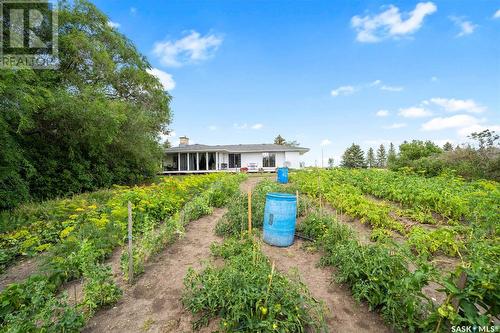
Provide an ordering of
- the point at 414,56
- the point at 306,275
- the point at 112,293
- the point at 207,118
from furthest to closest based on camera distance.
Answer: the point at 207,118, the point at 414,56, the point at 306,275, the point at 112,293

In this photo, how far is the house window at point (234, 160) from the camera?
→ 2595 centimetres

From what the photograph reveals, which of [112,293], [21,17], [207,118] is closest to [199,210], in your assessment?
[112,293]

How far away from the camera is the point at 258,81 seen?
695 inches

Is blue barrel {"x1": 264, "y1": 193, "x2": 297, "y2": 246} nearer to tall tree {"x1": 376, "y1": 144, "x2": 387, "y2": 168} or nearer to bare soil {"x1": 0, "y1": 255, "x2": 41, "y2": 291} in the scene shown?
bare soil {"x1": 0, "y1": 255, "x2": 41, "y2": 291}

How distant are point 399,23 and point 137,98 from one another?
15301mm

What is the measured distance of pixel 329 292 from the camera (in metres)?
2.91

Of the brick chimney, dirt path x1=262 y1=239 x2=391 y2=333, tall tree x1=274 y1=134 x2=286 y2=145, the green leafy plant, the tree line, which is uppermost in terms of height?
tall tree x1=274 y1=134 x2=286 y2=145

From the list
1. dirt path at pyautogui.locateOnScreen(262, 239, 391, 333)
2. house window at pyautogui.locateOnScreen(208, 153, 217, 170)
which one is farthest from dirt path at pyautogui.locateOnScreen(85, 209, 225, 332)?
house window at pyautogui.locateOnScreen(208, 153, 217, 170)

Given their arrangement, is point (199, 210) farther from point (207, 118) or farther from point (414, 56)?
point (207, 118)

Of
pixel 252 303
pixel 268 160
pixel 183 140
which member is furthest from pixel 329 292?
pixel 183 140

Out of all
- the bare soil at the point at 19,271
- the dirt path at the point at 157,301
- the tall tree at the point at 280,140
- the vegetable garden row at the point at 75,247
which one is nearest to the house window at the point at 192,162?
the vegetable garden row at the point at 75,247

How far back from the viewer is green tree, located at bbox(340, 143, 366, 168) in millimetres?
39906

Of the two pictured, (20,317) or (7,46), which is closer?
(20,317)

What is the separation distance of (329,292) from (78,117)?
10697 mm
